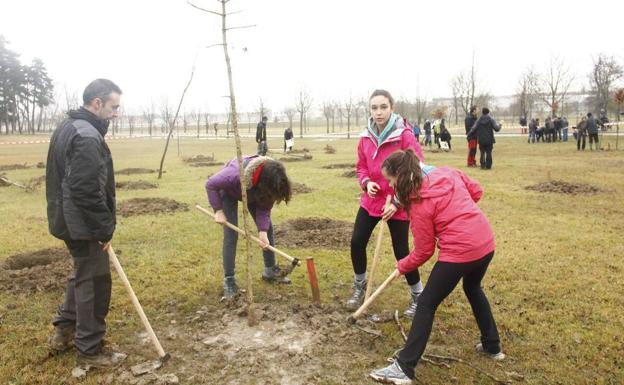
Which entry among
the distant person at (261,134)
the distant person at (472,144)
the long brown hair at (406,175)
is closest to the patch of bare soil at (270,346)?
the long brown hair at (406,175)

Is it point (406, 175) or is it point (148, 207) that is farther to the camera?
point (148, 207)

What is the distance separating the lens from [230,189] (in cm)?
463

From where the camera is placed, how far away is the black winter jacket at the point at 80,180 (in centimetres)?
333

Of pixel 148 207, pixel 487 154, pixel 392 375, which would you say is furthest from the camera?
pixel 487 154

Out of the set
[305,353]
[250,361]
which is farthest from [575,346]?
[250,361]

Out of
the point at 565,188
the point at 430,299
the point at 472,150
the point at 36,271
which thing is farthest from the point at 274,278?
the point at 472,150

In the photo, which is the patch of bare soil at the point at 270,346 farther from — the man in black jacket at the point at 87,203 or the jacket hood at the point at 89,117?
the jacket hood at the point at 89,117

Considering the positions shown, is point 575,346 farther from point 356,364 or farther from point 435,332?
point 356,364

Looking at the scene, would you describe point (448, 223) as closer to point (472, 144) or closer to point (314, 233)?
point (314, 233)

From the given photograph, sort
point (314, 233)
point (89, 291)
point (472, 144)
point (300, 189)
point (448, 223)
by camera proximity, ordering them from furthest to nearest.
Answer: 1. point (472, 144)
2. point (300, 189)
3. point (314, 233)
4. point (89, 291)
5. point (448, 223)

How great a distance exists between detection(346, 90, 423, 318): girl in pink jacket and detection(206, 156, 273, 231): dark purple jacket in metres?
0.93

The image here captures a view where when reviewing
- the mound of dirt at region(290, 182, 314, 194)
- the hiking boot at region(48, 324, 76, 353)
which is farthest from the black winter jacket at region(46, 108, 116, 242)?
the mound of dirt at region(290, 182, 314, 194)

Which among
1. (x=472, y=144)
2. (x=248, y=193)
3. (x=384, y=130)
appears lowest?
(x=248, y=193)

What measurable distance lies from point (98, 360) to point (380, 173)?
2.83 metres
